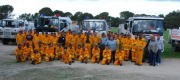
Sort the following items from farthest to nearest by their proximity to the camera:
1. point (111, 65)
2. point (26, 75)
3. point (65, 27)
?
point (65, 27)
point (111, 65)
point (26, 75)

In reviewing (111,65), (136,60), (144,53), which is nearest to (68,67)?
(111,65)

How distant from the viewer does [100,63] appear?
1819 centimetres

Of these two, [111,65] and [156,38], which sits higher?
[156,38]

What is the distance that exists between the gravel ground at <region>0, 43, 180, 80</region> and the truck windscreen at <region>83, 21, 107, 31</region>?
519 centimetres

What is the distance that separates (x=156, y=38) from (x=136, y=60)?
1645 millimetres

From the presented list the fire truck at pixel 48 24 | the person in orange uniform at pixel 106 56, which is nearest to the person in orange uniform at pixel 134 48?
the person in orange uniform at pixel 106 56

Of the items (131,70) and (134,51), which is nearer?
(131,70)

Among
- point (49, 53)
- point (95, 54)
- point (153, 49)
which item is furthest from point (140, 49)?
point (49, 53)

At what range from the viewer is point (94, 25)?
2306 centimetres

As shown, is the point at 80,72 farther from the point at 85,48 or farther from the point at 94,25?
the point at 94,25

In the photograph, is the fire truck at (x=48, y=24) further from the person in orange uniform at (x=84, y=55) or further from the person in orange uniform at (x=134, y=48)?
the person in orange uniform at (x=134, y=48)

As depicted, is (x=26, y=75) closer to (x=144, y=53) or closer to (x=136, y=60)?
(x=136, y=60)

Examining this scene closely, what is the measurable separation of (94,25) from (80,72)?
8.74 meters

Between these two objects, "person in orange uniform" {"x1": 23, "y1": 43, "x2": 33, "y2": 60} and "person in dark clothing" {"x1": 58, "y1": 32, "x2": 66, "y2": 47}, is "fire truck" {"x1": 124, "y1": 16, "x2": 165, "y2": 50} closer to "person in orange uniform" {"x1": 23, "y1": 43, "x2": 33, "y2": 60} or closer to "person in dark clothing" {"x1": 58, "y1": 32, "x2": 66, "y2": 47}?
"person in dark clothing" {"x1": 58, "y1": 32, "x2": 66, "y2": 47}
